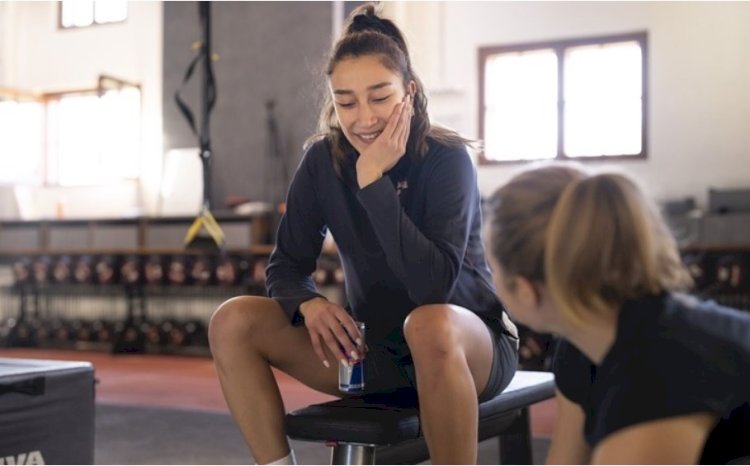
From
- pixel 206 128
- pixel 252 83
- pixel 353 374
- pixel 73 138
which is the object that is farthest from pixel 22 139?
pixel 353 374

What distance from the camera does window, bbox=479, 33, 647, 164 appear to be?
5957 mm

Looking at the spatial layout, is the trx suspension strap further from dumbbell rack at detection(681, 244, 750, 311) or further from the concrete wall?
the concrete wall

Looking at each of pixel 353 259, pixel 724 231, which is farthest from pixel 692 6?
pixel 353 259

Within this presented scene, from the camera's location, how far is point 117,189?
7387 millimetres

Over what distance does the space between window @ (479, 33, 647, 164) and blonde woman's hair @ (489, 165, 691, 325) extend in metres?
5.04

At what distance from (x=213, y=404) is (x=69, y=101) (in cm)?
472

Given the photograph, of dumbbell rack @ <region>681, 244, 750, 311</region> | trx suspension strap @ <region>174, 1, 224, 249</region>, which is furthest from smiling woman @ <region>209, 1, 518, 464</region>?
dumbbell rack @ <region>681, 244, 750, 311</region>

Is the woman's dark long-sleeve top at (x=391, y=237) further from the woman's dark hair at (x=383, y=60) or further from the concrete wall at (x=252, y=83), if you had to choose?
the concrete wall at (x=252, y=83)

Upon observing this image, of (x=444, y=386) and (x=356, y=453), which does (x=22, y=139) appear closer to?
(x=356, y=453)

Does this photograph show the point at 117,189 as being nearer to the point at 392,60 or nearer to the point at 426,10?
the point at 426,10

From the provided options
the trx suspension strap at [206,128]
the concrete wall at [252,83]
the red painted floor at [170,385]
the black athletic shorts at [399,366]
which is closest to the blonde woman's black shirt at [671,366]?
the black athletic shorts at [399,366]

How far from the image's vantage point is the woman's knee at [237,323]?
1483 millimetres

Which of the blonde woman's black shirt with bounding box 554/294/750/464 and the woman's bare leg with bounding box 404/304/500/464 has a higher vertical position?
the blonde woman's black shirt with bounding box 554/294/750/464

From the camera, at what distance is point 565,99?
6.06m
